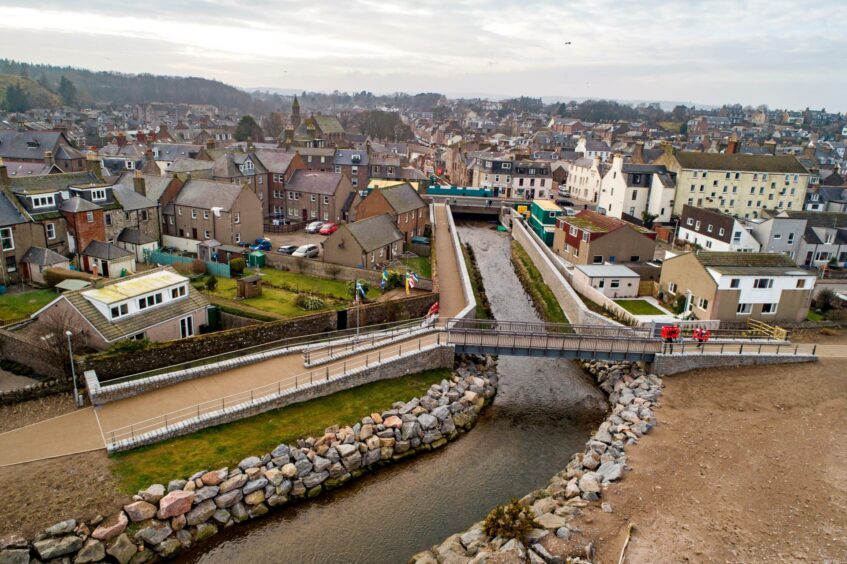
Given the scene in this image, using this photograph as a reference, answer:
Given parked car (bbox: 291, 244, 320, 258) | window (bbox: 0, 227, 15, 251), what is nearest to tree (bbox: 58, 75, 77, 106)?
window (bbox: 0, 227, 15, 251)

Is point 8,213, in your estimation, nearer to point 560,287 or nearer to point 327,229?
point 327,229

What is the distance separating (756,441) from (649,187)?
157ft

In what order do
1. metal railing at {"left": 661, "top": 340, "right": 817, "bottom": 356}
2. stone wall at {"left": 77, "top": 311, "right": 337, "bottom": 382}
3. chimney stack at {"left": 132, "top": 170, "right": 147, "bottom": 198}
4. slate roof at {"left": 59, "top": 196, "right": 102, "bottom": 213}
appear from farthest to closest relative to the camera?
chimney stack at {"left": 132, "top": 170, "right": 147, "bottom": 198}, slate roof at {"left": 59, "top": 196, "right": 102, "bottom": 213}, metal railing at {"left": 661, "top": 340, "right": 817, "bottom": 356}, stone wall at {"left": 77, "top": 311, "right": 337, "bottom": 382}

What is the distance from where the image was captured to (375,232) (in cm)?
4722

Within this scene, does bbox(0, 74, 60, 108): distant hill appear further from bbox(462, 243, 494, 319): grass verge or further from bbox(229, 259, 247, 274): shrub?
bbox(462, 243, 494, 319): grass verge

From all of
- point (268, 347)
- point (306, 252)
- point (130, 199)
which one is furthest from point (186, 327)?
point (130, 199)

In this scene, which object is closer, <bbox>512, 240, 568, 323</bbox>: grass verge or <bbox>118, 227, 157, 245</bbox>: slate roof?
<bbox>512, 240, 568, 323</bbox>: grass verge

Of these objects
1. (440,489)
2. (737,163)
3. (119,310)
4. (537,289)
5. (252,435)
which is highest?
(737,163)

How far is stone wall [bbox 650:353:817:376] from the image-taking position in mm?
32125

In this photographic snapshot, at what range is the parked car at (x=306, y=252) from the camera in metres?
48.0

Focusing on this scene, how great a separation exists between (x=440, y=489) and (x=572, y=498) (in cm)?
542

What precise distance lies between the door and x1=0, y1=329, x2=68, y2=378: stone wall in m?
6.31

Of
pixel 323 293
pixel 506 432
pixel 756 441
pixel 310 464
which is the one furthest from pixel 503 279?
pixel 310 464

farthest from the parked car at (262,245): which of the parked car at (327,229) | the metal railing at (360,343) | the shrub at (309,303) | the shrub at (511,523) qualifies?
the shrub at (511,523)
